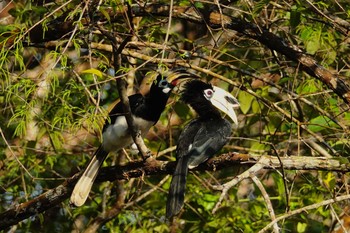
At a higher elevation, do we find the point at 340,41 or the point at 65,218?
the point at 340,41

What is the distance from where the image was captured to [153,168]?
11.4 feet

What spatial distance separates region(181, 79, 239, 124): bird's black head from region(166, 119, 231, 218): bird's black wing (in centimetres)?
7

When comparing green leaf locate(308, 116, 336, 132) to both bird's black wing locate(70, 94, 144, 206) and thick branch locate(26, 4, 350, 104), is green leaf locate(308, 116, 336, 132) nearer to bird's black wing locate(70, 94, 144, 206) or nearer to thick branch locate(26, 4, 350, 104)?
thick branch locate(26, 4, 350, 104)

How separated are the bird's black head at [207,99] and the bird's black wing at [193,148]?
0.23 ft

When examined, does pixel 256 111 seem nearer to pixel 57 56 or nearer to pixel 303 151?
pixel 303 151

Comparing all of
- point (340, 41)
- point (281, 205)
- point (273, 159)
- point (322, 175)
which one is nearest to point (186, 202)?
point (281, 205)

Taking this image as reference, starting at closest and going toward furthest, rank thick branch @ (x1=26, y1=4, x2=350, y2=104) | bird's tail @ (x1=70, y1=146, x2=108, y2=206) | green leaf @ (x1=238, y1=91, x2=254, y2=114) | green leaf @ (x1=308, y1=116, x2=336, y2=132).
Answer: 1. thick branch @ (x1=26, y1=4, x2=350, y2=104)
2. green leaf @ (x1=308, y1=116, x2=336, y2=132)
3. bird's tail @ (x1=70, y1=146, x2=108, y2=206)
4. green leaf @ (x1=238, y1=91, x2=254, y2=114)

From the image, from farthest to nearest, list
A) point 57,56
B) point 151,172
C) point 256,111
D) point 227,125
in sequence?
1. point 256,111
2. point 227,125
3. point 151,172
4. point 57,56

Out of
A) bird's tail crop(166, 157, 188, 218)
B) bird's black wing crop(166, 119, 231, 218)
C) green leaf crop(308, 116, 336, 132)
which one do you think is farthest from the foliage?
bird's tail crop(166, 157, 188, 218)

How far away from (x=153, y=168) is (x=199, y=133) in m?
0.53

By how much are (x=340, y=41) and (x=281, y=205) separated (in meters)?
0.97

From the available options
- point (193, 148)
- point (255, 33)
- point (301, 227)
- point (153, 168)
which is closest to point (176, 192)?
point (153, 168)

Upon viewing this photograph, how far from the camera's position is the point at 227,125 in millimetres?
4023

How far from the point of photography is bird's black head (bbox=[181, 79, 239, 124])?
410cm
